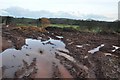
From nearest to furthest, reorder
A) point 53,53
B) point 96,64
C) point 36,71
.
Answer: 1. point 36,71
2. point 96,64
3. point 53,53

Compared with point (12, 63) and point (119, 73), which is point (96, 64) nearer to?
point (119, 73)

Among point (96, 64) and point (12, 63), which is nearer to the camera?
point (12, 63)

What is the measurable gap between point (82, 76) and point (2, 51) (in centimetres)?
1204

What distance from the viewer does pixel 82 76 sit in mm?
19922

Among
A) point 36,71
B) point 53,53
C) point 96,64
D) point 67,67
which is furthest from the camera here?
point 53,53

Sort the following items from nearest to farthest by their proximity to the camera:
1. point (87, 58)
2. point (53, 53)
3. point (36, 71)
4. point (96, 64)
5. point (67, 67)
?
point (36, 71) < point (67, 67) < point (96, 64) < point (87, 58) < point (53, 53)

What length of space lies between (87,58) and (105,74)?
6358 millimetres

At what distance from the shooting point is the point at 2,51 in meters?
28.7

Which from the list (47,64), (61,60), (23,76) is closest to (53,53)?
(61,60)

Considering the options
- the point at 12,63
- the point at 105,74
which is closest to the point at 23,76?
the point at 12,63

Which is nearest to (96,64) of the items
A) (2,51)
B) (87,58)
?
(87,58)

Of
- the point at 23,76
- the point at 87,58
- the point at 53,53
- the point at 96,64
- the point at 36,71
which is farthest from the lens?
the point at 53,53

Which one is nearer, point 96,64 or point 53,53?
point 96,64

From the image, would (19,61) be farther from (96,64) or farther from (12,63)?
(96,64)
